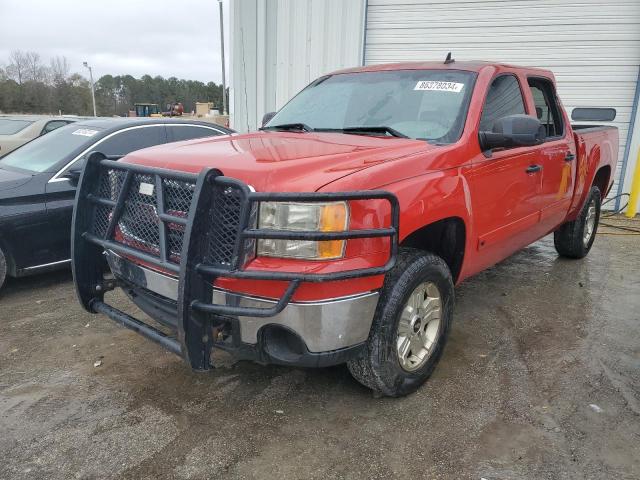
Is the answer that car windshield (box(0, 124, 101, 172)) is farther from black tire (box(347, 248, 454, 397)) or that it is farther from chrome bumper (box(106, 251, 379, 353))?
black tire (box(347, 248, 454, 397))

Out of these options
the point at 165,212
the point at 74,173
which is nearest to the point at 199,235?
the point at 165,212

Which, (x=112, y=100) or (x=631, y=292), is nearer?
(x=631, y=292)

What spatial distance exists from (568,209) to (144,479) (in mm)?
4352

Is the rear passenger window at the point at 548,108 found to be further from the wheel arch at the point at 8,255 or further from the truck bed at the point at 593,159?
the wheel arch at the point at 8,255

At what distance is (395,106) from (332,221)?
1.57 m

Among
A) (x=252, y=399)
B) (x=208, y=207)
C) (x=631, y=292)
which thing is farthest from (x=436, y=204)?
(x=631, y=292)

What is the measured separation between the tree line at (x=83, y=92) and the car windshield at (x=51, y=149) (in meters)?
49.8

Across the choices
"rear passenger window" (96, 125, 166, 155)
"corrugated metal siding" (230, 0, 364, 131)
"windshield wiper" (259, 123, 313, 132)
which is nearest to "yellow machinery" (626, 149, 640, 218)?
"corrugated metal siding" (230, 0, 364, 131)

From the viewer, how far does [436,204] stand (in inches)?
114

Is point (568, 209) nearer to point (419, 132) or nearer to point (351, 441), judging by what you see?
point (419, 132)

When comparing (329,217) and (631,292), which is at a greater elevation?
(329,217)

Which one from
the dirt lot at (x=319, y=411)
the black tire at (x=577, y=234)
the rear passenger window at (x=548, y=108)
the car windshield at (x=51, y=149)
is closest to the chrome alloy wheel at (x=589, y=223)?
the black tire at (x=577, y=234)

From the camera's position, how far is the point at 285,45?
10.3m

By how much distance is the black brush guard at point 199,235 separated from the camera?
230 centimetres
